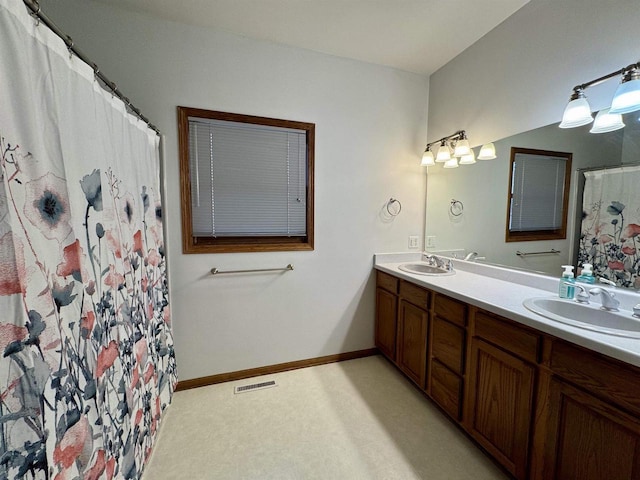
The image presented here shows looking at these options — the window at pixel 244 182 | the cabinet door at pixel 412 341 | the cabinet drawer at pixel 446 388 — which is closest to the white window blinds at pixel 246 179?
the window at pixel 244 182

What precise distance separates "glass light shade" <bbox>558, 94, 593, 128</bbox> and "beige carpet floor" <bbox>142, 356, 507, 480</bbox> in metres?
1.88

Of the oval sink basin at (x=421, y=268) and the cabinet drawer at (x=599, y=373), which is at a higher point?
the oval sink basin at (x=421, y=268)

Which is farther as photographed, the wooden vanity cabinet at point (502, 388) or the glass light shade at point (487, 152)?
the glass light shade at point (487, 152)

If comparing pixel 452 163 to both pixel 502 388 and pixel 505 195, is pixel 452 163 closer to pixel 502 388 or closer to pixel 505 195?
pixel 505 195

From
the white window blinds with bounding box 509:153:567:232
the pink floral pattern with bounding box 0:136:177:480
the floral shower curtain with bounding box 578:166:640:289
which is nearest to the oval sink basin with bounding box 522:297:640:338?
the floral shower curtain with bounding box 578:166:640:289

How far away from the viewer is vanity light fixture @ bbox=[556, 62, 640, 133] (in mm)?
1157

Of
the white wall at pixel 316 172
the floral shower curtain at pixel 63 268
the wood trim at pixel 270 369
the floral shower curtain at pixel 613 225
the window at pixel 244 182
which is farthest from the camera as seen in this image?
the wood trim at pixel 270 369

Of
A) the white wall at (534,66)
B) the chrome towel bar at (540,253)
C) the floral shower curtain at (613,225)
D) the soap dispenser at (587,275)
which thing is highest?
the white wall at (534,66)

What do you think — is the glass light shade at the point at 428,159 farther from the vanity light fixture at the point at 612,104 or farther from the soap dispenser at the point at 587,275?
the soap dispenser at the point at 587,275

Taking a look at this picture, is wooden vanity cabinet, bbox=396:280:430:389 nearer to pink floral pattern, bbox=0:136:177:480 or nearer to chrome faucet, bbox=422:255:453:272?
chrome faucet, bbox=422:255:453:272

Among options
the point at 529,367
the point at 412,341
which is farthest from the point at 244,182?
the point at 529,367

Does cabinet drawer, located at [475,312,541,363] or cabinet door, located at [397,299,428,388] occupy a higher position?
cabinet drawer, located at [475,312,541,363]

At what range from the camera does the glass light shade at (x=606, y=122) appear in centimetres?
133

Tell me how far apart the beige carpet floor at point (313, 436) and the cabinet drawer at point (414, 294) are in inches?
27.9
